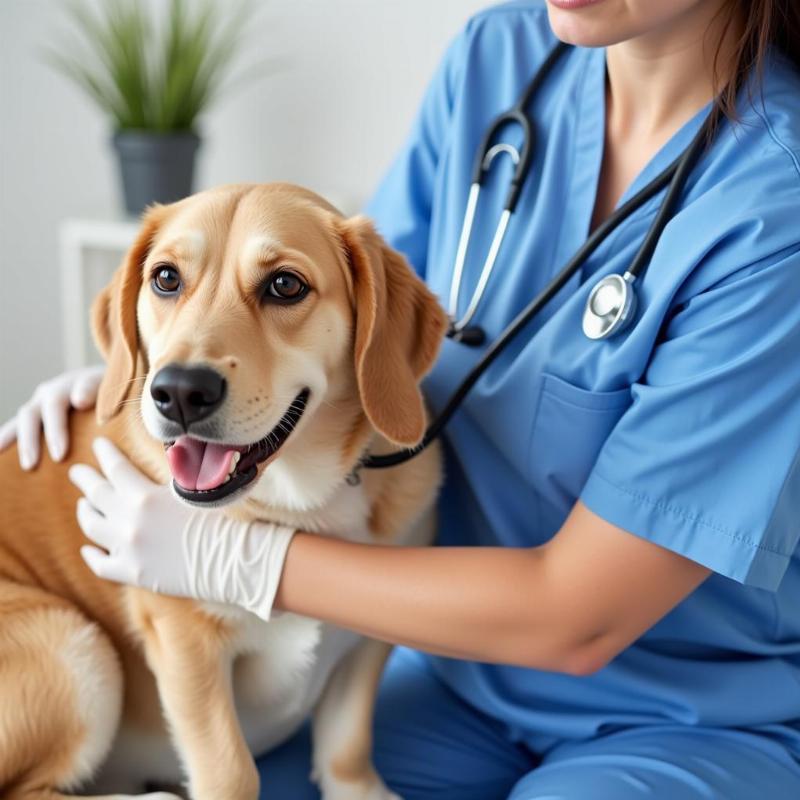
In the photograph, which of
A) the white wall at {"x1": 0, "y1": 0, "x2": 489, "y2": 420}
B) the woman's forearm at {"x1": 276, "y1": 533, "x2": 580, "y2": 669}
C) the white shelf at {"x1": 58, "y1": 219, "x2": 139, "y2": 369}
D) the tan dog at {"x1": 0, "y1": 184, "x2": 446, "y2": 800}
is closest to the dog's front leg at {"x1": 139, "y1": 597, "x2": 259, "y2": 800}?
the tan dog at {"x1": 0, "y1": 184, "x2": 446, "y2": 800}

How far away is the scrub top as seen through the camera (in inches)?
43.8

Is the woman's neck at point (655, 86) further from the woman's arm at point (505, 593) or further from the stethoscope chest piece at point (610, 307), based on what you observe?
the woman's arm at point (505, 593)

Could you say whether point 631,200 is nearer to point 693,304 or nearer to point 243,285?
point 693,304

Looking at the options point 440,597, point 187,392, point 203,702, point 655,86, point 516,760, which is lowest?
point 516,760

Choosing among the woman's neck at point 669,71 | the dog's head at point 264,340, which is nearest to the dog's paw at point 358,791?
the dog's head at point 264,340

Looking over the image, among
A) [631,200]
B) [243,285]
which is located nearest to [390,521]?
[243,285]

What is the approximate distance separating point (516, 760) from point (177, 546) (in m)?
0.57

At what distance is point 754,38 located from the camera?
4.07 ft

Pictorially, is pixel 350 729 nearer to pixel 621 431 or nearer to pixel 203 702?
pixel 203 702

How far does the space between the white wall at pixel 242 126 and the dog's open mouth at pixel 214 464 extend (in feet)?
5.16

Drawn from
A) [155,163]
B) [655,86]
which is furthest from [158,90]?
[655,86]

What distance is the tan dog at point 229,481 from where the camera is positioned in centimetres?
115

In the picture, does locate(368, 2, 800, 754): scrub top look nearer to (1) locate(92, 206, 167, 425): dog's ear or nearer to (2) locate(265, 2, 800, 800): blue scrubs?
(2) locate(265, 2, 800, 800): blue scrubs

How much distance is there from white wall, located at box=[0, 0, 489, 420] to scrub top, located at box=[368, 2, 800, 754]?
102 cm
